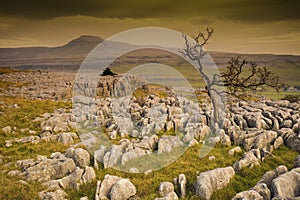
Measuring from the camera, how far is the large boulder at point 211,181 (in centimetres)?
1346

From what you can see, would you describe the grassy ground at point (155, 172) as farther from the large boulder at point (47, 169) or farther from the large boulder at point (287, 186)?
the large boulder at point (287, 186)

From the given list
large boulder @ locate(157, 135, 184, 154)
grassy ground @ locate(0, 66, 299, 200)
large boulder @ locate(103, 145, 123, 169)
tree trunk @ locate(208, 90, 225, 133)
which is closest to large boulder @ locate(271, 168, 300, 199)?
grassy ground @ locate(0, 66, 299, 200)

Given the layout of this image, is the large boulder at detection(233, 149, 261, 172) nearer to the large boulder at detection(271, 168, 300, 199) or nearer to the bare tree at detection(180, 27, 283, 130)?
the large boulder at detection(271, 168, 300, 199)

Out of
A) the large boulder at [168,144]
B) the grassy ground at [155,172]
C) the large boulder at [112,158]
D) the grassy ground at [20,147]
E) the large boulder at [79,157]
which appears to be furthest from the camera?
the large boulder at [168,144]

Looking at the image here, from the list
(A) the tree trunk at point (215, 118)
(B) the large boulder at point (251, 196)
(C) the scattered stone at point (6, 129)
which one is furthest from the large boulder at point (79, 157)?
(A) the tree trunk at point (215, 118)

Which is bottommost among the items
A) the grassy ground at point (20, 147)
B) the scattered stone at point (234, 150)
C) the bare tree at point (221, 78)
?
the grassy ground at point (20, 147)

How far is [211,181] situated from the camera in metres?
14.2

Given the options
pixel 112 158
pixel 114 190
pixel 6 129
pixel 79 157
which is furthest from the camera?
pixel 6 129

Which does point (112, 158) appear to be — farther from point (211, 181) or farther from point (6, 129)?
point (6, 129)

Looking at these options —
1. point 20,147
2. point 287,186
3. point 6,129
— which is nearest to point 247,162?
point 287,186

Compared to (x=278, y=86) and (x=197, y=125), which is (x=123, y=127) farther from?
(x=278, y=86)

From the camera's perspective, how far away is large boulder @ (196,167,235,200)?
530 inches

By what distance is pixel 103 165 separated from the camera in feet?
58.3

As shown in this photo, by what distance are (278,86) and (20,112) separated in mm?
30723
